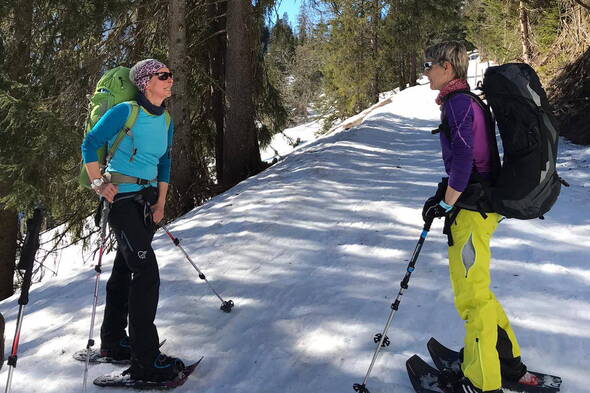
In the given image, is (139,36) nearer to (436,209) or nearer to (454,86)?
(454,86)

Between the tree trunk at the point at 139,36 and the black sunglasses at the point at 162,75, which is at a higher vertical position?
the tree trunk at the point at 139,36

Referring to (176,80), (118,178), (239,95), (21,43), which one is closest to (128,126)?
(118,178)

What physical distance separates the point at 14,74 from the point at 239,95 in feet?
13.6

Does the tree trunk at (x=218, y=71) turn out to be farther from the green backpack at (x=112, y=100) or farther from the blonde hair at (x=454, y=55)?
the blonde hair at (x=454, y=55)

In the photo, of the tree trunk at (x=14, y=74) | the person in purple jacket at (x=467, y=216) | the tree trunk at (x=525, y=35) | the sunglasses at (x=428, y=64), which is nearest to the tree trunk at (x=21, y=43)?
the tree trunk at (x=14, y=74)

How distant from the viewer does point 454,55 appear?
2812 mm

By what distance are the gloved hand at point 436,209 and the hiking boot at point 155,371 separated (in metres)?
2.05

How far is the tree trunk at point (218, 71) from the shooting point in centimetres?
1040

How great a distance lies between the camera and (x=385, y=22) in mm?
28156

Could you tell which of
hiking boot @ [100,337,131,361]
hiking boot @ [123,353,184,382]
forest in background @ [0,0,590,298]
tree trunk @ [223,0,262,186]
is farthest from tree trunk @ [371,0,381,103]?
hiking boot @ [123,353,184,382]

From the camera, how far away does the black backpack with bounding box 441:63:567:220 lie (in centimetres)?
264

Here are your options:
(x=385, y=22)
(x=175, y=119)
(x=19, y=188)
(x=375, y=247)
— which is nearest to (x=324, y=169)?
(x=175, y=119)

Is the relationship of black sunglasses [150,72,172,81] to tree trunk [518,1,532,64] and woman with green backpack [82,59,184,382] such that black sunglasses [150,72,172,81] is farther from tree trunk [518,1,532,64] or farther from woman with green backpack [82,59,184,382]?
tree trunk [518,1,532,64]

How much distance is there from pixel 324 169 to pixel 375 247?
357 cm
